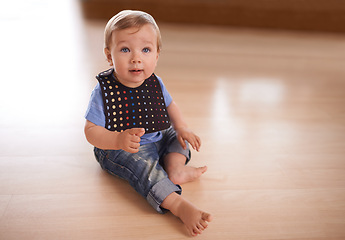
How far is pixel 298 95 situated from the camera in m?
1.53

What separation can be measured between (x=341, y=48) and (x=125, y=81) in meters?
1.77

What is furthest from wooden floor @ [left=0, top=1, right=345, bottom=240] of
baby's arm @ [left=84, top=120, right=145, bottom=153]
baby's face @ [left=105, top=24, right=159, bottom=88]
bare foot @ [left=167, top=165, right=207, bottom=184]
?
baby's face @ [left=105, top=24, right=159, bottom=88]

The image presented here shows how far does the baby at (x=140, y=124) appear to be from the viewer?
81 centimetres

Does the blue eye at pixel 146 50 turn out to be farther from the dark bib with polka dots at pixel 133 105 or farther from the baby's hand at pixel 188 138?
the baby's hand at pixel 188 138

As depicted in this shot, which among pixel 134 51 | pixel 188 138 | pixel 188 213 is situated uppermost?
pixel 134 51

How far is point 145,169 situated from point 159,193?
0.07 metres

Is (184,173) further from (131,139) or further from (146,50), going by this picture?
(146,50)

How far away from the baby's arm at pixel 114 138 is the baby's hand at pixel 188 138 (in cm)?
17

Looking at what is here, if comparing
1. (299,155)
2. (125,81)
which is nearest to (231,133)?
(299,155)

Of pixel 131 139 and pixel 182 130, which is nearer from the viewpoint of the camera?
pixel 131 139

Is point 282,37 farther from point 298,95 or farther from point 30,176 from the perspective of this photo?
point 30,176

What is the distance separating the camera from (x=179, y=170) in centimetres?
95

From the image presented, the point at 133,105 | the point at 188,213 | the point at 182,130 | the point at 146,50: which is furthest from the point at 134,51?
the point at 188,213

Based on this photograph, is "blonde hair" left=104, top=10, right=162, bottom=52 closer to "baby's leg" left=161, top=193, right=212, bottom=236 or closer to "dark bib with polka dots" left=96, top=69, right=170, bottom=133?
"dark bib with polka dots" left=96, top=69, right=170, bottom=133
